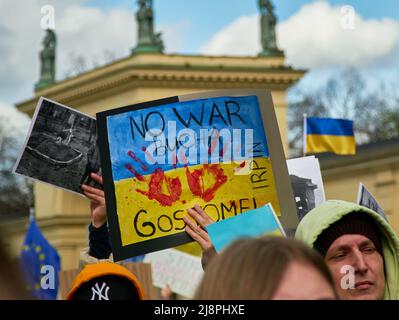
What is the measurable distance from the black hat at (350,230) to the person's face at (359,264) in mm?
15

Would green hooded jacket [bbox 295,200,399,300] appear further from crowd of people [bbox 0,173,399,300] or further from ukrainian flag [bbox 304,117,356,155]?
ukrainian flag [bbox 304,117,356,155]

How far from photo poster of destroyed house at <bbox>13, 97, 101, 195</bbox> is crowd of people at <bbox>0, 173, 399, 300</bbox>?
8 centimetres

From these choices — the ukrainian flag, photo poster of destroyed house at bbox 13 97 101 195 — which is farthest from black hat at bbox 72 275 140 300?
the ukrainian flag

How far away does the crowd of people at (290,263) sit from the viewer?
A: 2.54 m

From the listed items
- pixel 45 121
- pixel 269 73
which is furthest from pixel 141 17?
pixel 45 121

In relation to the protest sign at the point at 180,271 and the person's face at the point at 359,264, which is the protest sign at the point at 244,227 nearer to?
the person's face at the point at 359,264

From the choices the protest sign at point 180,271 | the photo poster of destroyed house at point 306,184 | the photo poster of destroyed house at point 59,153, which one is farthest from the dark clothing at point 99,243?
the protest sign at point 180,271

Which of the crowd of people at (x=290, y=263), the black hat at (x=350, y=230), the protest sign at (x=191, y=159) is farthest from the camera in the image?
the protest sign at (x=191, y=159)

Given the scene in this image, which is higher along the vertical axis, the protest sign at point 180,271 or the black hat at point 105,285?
the protest sign at point 180,271

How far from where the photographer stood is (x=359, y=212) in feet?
14.1

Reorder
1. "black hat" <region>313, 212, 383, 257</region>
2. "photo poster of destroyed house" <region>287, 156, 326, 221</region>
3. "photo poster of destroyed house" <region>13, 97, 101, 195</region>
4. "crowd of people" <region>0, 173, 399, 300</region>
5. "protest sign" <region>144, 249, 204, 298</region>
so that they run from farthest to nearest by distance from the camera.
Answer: "protest sign" <region>144, 249, 204, 298</region> < "photo poster of destroyed house" <region>287, 156, 326, 221</region> < "photo poster of destroyed house" <region>13, 97, 101, 195</region> < "black hat" <region>313, 212, 383, 257</region> < "crowd of people" <region>0, 173, 399, 300</region>

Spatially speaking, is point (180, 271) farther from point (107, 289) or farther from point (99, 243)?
point (107, 289)

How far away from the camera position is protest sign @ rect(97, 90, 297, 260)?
5004mm

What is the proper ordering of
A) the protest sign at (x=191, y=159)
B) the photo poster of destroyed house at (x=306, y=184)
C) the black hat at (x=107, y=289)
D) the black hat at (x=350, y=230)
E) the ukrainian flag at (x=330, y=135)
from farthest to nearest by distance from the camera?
Result: the ukrainian flag at (x=330, y=135) < the photo poster of destroyed house at (x=306, y=184) < the protest sign at (x=191, y=159) < the black hat at (x=107, y=289) < the black hat at (x=350, y=230)
